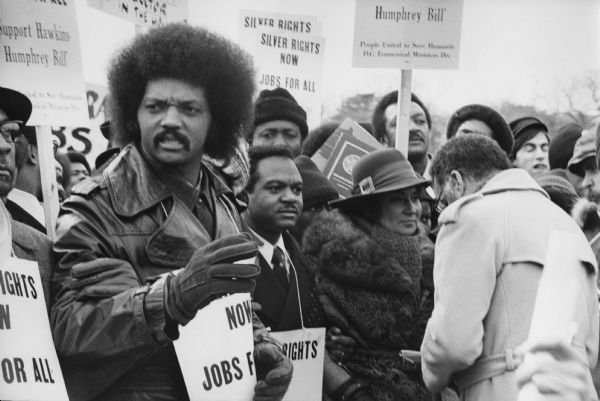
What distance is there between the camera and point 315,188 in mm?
5918

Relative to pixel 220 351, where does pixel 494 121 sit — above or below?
above

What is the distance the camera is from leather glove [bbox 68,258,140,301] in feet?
11.4

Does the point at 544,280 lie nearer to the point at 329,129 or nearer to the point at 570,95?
the point at 329,129

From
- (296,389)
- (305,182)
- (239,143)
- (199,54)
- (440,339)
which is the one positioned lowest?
(296,389)

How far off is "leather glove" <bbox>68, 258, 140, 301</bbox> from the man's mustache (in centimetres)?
60

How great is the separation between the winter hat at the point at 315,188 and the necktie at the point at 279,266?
675 mm

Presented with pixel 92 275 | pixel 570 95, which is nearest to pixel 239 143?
pixel 92 275

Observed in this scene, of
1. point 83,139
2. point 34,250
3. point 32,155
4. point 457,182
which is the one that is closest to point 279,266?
point 457,182

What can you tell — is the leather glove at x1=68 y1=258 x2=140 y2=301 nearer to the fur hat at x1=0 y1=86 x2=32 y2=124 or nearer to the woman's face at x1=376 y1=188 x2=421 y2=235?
the fur hat at x1=0 y1=86 x2=32 y2=124

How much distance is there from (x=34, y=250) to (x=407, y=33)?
3.36 metres

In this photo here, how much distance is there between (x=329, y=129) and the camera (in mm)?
7129

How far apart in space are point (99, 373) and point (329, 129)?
3.80 meters

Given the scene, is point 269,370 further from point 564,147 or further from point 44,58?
point 564,147

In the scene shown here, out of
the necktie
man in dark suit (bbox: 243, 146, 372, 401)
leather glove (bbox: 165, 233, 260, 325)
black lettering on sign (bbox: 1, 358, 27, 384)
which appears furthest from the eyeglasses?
the necktie
